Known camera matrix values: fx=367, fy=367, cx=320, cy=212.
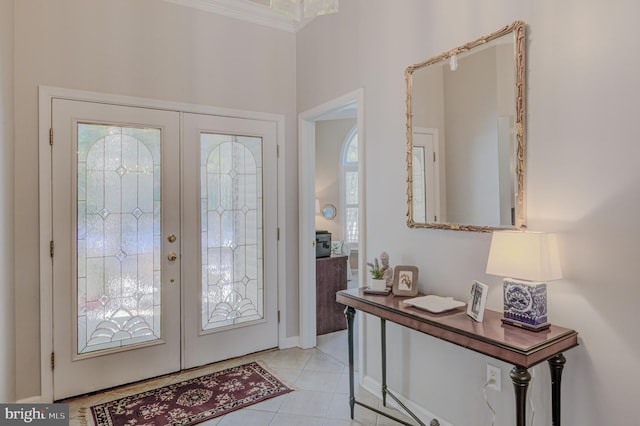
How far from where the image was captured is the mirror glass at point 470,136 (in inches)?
67.4

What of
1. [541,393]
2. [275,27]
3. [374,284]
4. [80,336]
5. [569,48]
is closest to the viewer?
[569,48]

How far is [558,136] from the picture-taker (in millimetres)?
1556

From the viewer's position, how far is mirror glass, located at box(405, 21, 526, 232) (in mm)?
1713

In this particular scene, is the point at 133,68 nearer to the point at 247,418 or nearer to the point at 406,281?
the point at 406,281

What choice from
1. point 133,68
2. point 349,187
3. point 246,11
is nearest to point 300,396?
point 133,68

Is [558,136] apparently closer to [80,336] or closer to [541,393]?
[541,393]

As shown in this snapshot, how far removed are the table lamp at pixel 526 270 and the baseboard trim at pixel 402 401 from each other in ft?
3.07

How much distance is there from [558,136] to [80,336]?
3.15m

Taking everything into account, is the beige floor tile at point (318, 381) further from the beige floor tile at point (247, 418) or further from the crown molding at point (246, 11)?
the crown molding at point (246, 11)

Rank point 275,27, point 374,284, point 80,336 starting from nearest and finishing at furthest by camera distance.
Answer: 1. point 374,284
2. point 80,336
3. point 275,27

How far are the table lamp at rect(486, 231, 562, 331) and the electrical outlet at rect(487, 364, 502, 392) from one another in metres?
0.40

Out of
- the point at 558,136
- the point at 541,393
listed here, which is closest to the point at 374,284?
the point at 541,393

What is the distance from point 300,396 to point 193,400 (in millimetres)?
736

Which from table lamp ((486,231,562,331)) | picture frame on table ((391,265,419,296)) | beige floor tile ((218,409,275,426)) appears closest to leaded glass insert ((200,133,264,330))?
beige floor tile ((218,409,275,426))
